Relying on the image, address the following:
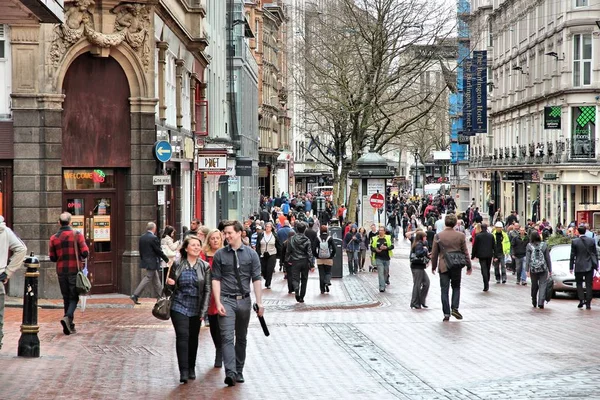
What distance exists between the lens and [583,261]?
22641 mm

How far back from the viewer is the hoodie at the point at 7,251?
13000mm

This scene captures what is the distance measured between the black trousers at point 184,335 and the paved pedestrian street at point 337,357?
26 centimetres

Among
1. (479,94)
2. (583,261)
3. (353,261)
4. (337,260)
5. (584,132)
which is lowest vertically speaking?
(353,261)

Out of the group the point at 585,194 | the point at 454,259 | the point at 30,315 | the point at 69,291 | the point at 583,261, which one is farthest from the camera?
the point at 585,194

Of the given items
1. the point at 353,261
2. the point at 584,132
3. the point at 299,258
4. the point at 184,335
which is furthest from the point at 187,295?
the point at 584,132

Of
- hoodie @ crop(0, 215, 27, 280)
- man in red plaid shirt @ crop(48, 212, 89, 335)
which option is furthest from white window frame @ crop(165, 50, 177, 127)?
hoodie @ crop(0, 215, 27, 280)

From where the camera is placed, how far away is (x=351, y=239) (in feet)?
116

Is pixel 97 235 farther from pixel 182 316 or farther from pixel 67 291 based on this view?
pixel 182 316

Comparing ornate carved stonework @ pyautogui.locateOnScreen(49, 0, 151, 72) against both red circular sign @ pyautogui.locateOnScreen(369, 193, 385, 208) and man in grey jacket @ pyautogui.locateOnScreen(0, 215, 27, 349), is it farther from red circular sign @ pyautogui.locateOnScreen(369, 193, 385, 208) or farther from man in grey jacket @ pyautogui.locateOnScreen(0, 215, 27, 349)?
red circular sign @ pyautogui.locateOnScreen(369, 193, 385, 208)

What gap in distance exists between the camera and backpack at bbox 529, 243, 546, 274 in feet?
74.4

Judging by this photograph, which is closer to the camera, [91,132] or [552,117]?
[91,132]

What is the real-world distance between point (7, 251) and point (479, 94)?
64.4m

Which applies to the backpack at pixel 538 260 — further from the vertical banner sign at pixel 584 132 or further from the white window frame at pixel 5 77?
the vertical banner sign at pixel 584 132

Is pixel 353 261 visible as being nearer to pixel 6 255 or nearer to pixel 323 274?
pixel 323 274
